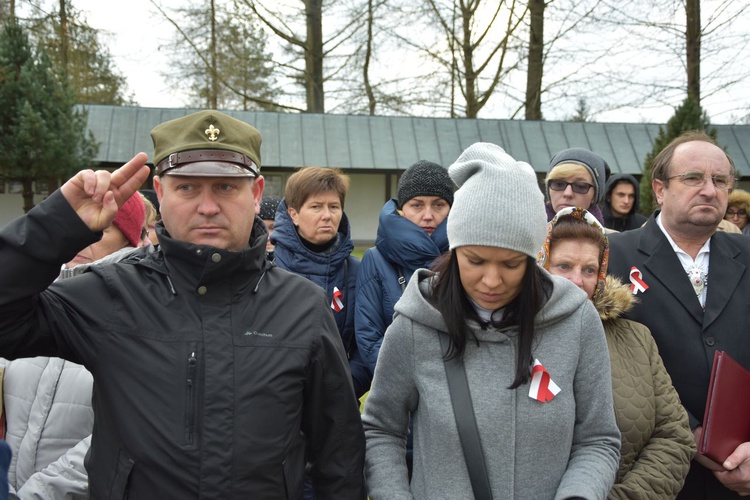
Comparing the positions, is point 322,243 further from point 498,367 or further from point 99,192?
point 99,192

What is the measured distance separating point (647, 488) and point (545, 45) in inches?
736

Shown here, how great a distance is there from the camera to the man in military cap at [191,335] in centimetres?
178

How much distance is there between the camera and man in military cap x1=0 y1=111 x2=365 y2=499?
5.82ft

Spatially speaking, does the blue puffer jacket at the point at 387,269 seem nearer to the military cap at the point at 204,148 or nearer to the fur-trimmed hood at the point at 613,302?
the fur-trimmed hood at the point at 613,302

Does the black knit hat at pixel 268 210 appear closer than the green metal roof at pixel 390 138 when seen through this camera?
Yes

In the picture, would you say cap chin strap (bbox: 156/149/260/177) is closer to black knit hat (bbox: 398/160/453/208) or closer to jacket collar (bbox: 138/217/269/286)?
jacket collar (bbox: 138/217/269/286)

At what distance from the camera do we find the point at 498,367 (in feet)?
6.63

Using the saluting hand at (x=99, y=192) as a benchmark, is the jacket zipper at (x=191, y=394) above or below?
below

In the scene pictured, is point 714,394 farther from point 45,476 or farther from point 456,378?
point 45,476

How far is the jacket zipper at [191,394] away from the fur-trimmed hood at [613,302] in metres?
1.52

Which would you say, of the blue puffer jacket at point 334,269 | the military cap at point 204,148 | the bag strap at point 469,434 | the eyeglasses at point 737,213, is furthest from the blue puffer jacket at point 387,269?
the eyeglasses at point 737,213

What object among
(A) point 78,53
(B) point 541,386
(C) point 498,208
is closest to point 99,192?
(C) point 498,208

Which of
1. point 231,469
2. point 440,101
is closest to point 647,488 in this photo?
point 231,469

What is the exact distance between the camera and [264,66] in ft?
70.8
